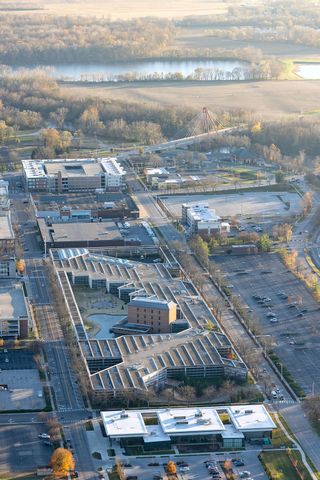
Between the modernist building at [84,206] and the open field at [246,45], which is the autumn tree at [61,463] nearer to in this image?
the modernist building at [84,206]

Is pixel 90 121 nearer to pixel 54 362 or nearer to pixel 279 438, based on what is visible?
pixel 54 362

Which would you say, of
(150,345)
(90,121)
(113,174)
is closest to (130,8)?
(90,121)

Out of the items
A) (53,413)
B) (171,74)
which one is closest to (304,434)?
(53,413)

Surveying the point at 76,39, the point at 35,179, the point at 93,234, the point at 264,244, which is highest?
the point at 264,244

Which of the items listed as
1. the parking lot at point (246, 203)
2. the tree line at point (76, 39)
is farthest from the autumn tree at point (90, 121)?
the tree line at point (76, 39)

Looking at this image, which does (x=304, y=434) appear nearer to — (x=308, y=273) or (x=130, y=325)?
(x=130, y=325)
